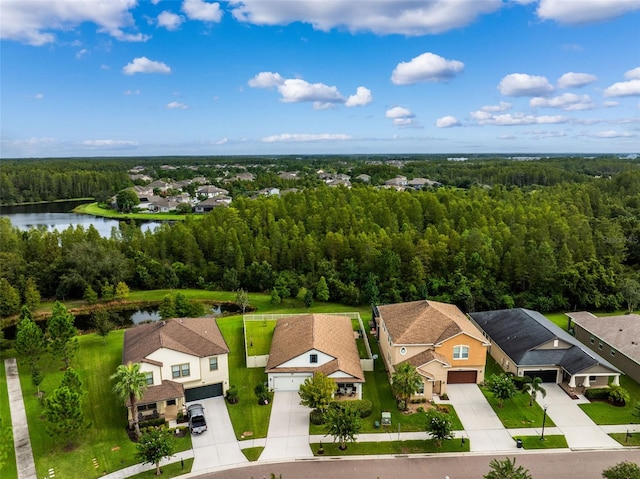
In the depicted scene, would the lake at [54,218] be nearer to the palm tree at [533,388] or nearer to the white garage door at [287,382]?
the white garage door at [287,382]

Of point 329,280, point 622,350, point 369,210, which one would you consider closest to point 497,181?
point 369,210

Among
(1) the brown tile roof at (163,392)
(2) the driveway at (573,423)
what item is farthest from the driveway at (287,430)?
(2) the driveway at (573,423)

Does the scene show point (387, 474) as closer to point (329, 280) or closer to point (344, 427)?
point (344, 427)

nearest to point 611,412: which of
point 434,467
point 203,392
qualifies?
point 434,467

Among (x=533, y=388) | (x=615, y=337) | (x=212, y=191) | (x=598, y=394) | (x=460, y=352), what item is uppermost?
(x=212, y=191)

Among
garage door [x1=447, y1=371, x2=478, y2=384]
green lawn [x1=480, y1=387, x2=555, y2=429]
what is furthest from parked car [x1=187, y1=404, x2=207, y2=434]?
green lawn [x1=480, y1=387, x2=555, y2=429]

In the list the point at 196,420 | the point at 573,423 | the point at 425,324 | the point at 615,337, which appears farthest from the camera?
the point at 615,337

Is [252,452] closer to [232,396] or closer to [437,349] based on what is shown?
[232,396]
